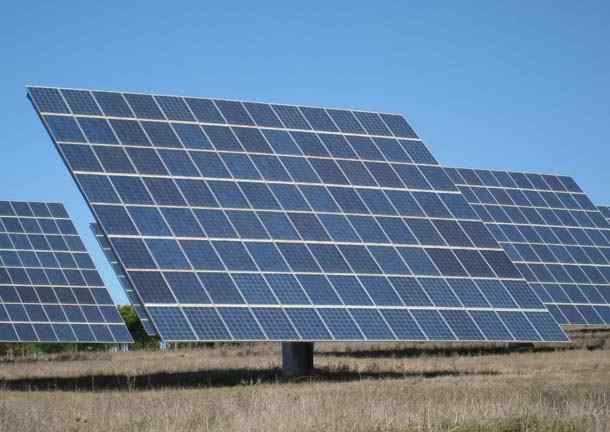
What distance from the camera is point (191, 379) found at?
2838 centimetres

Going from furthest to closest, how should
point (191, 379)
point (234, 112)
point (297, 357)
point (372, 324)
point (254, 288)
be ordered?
point (234, 112), point (297, 357), point (191, 379), point (372, 324), point (254, 288)

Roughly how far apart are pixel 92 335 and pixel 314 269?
69.3 ft

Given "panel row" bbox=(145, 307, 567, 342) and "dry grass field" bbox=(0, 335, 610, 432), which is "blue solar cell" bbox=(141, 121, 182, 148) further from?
"dry grass field" bbox=(0, 335, 610, 432)

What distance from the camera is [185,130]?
A: 2995cm

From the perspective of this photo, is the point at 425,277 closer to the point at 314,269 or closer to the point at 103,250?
the point at 314,269

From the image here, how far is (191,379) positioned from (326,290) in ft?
14.8

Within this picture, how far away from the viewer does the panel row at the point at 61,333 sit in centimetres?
4450

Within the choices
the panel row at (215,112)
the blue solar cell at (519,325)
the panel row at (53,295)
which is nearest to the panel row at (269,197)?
the panel row at (215,112)

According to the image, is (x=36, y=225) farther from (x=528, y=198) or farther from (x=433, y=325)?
(x=433, y=325)

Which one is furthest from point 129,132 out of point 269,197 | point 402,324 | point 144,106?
point 402,324

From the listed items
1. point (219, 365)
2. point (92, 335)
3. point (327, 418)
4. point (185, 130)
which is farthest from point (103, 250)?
point (327, 418)

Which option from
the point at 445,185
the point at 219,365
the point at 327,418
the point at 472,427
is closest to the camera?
the point at 472,427

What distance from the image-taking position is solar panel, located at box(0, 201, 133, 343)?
149 feet

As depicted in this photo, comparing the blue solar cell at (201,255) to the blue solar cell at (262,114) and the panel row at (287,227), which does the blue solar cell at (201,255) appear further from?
the blue solar cell at (262,114)
